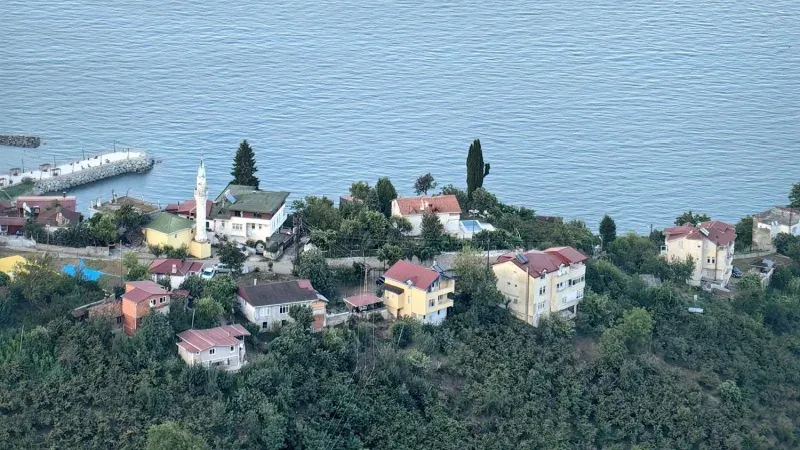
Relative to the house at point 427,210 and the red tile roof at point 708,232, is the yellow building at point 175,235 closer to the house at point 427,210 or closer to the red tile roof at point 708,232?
the house at point 427,210

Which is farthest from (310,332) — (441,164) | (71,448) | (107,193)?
(441,164)

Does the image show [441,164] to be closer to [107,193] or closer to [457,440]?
[107,193]

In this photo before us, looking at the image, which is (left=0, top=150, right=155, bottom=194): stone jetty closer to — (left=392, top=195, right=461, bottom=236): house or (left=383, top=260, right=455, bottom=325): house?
(left=392, top=195, right=461, bottom=236): house

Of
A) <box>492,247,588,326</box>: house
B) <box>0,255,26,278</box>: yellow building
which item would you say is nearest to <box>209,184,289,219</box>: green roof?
<box>0,255,26,278</box>: yellow building

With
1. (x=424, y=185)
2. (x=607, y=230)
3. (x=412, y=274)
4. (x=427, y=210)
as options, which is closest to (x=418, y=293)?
(x=412, y=274)

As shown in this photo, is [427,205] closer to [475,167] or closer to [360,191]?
[360,191]
